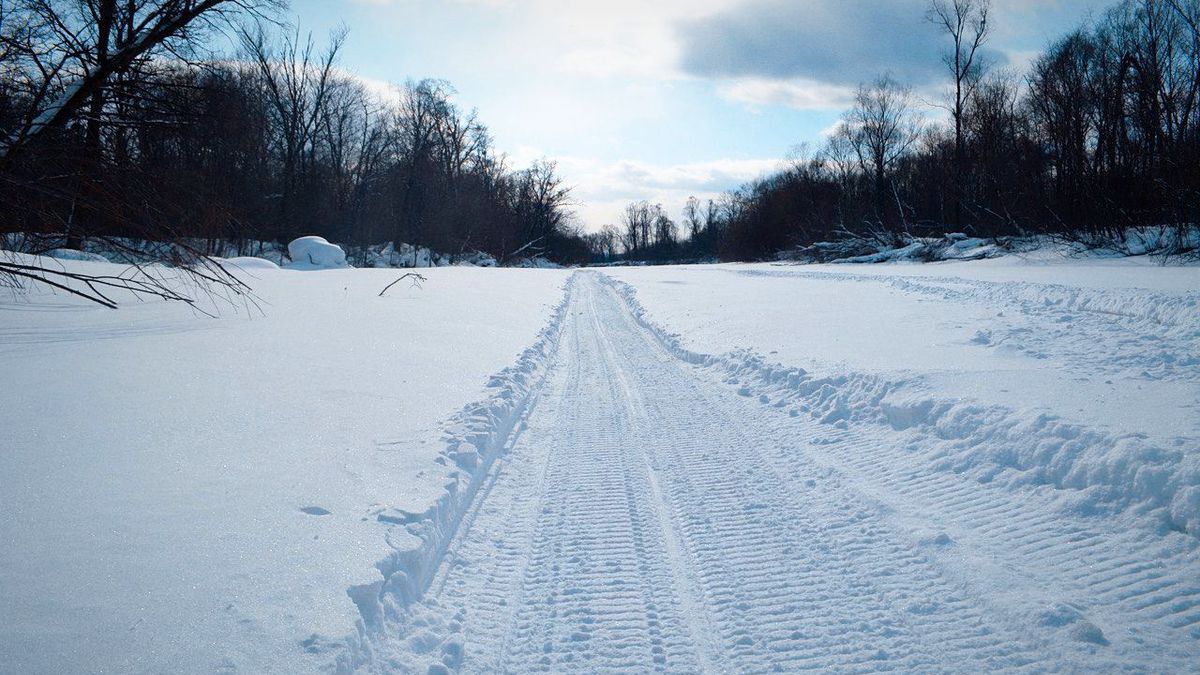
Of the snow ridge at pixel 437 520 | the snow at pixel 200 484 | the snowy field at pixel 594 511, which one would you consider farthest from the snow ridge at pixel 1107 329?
the snow at pixel 200 484

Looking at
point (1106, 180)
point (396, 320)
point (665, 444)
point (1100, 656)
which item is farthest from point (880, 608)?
point (1106, 180)

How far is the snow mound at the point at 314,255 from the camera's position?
30.3m

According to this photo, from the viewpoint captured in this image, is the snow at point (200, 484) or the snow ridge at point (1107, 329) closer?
the snow at point (200, 484)

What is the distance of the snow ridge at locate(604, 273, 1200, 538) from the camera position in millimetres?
3436

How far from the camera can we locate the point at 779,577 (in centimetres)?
312

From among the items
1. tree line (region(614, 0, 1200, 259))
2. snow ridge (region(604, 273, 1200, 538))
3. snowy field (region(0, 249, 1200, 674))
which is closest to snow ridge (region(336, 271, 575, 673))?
snowy field (region(0, 249, 1200, 674))

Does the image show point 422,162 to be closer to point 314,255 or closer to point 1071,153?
point 314,255

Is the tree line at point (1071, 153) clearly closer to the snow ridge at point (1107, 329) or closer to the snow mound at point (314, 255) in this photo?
the snow ridge at point (1107, 329)

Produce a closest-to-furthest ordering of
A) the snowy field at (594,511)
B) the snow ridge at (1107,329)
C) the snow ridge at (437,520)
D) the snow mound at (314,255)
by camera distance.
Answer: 1. the snowy field at (594,511)
2. the snow ridge at (437,520)
3. the snow ridge at (1107,329)
4. the snow mound at (314,255)

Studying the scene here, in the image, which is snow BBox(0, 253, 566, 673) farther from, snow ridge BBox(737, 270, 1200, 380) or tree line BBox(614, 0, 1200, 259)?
tree line BBox(614, 0, 1200, 259)

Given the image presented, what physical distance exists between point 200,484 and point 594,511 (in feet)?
8.12

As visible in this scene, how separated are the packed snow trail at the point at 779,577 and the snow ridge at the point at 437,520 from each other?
0.06 meters

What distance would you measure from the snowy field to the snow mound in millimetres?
24079

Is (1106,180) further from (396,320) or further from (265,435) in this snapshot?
(265,435)
